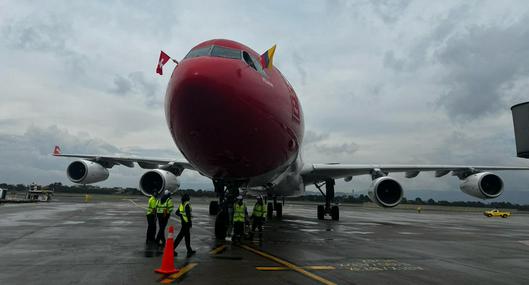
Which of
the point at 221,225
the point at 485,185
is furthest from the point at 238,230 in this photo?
the point at 485,185

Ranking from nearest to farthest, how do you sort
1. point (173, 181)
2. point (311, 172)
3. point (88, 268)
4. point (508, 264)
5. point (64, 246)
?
point (88, 268), point (508, 264), point (64, 246), point (173, 181), point (311, 172)

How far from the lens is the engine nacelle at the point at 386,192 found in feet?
56.7

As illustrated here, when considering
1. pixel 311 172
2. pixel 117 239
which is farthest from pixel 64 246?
pixel 311 172

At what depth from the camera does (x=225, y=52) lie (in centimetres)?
874

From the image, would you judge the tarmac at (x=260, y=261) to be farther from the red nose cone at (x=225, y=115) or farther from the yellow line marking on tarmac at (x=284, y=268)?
the red nose cone at (x=225, y=115)

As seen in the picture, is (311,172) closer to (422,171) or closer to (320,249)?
(422,171)

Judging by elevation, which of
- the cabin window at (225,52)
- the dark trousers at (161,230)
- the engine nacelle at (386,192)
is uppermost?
the cabin window at (225,52)

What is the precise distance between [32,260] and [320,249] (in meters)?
6.20

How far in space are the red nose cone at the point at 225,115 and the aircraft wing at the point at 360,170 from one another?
918 cm

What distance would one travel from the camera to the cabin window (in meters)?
8.61

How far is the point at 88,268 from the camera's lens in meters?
7.06

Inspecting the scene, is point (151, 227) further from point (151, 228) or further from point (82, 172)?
point (82, 172)

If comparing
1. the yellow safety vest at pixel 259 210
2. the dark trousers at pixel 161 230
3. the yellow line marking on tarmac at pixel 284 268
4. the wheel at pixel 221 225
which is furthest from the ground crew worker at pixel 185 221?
the yellow safety vest at pixel 259 210

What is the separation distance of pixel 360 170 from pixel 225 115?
528 inches
